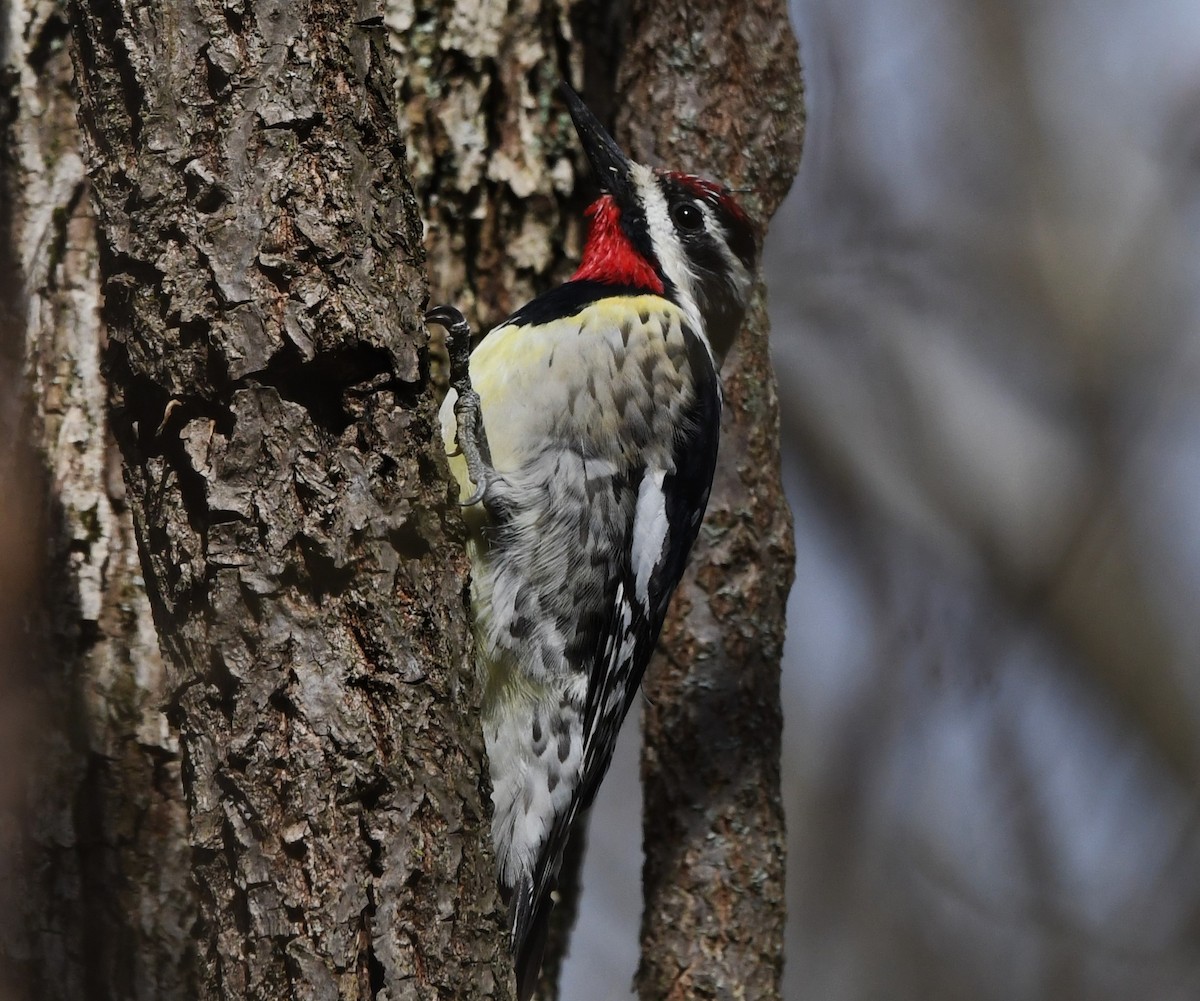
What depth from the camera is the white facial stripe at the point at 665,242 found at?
3.34m

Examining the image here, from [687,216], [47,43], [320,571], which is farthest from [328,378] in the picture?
[687,216]

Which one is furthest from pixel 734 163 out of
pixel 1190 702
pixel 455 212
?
pixel 1190 702

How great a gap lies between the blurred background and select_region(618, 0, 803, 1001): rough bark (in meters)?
2.27

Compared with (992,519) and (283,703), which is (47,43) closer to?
(283,703)

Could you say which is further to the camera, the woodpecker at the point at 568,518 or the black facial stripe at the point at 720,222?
the black facial stripe at the point at 720,222

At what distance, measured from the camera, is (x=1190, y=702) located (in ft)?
18.5

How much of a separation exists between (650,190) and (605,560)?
967 millimetres

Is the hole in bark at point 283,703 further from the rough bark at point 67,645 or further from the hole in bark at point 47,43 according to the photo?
the hole in bark at point 47,43

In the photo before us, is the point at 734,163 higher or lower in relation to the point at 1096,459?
lower

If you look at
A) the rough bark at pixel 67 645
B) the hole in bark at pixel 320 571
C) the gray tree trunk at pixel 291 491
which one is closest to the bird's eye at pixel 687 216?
the rough bark at pixel 67 645

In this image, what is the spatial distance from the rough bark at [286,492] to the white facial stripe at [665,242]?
1.49m

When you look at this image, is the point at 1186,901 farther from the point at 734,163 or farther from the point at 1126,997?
the point at 734,163

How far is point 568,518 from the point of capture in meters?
2.94

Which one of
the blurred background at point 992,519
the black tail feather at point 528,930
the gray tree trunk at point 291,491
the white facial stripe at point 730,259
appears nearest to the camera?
the gray tree trunk at point 291,491
